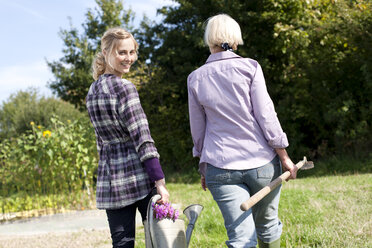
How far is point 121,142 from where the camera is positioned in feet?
7.14

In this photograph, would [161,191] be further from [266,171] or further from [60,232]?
[60,232]

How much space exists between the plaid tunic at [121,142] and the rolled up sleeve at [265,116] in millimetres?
582

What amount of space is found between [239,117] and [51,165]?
5.34 metres

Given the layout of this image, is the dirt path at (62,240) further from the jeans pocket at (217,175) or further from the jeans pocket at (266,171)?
the jeans pocket at (266,171)

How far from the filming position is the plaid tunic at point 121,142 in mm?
2111

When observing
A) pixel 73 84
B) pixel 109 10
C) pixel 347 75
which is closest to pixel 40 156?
pixel 347 75

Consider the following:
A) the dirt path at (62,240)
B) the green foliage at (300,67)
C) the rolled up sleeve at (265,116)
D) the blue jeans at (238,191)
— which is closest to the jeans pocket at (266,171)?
the blue jeans at (238,191)

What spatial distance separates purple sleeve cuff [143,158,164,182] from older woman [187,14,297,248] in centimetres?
28

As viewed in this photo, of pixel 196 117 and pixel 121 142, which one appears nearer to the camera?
pixel 121 142

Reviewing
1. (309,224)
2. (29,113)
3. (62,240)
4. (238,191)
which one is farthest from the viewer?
(29,113)

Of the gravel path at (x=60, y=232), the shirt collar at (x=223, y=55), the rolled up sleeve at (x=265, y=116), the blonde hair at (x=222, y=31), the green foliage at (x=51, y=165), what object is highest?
the blonde hair at (x=222, y=31)

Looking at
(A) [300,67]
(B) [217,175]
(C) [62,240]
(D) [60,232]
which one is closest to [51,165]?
(D) [60,232]

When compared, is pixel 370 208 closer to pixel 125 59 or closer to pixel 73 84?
pixel 125 59

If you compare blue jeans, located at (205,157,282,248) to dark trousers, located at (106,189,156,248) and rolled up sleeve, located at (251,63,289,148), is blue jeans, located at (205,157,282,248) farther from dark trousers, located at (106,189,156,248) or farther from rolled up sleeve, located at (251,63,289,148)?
dark trousers, located at (106,189,156,248)
